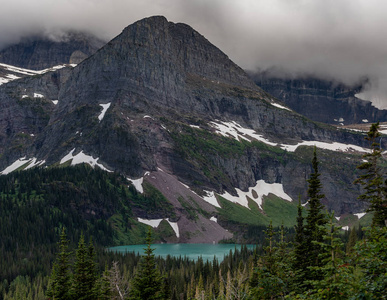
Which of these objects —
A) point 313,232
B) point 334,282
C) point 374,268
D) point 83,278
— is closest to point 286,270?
point 334,282

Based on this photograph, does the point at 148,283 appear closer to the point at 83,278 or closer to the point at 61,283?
the point at 83,278

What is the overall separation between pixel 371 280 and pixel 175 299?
8052 cm

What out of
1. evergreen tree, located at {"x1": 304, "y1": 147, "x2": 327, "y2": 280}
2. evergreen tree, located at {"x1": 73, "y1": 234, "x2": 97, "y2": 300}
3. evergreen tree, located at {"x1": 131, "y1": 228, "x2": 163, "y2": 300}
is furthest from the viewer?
evergreen tree, located at {"x1": 73, "y1": 234, "x2": 97, "y2": 300}

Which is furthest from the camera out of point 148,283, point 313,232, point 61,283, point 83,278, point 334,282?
point 83,278

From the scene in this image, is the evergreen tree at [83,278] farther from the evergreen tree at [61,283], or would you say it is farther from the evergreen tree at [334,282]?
the evergreen tree at [334,282]

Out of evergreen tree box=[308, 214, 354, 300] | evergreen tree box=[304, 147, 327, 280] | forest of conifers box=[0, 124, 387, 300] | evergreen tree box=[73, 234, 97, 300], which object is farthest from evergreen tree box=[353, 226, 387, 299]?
evergreen tree box=[73, 234, 97, 300]

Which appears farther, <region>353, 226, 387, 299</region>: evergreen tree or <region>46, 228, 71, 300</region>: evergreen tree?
<region>46, 228, 71, 300</region>: evergreen tree

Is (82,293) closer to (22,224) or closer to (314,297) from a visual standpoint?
(314,297)

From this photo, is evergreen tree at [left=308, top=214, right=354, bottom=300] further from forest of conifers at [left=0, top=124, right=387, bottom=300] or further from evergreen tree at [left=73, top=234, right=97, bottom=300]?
evergreen tree at [left=73, top=234, right=97, bottom=300]

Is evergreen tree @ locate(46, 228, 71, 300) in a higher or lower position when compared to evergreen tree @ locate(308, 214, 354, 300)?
lower

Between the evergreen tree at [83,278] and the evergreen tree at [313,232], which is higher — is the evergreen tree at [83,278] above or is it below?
below

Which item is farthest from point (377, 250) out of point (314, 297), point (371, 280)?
point (314, 297)

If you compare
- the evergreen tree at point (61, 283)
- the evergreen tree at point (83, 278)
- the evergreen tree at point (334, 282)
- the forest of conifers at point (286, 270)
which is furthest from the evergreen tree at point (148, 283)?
the evergreen tree at point (334, 282)

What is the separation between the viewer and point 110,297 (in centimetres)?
4831
